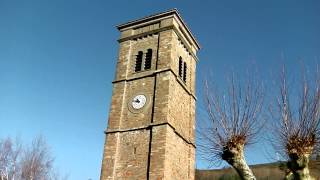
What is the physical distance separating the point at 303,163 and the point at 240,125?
2.14m

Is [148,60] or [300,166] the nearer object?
[300,166]

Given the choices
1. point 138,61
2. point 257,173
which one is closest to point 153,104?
point 138,61

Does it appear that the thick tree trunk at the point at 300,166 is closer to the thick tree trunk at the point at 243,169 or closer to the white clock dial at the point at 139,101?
the thick tree trunk at the point at 243,169

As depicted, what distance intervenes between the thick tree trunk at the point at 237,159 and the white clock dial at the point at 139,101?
34.9 feet

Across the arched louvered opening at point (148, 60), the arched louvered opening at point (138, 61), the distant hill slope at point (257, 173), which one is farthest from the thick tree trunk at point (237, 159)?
the distant hill slope at point (257, 173)

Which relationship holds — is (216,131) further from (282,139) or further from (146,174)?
(146,174)

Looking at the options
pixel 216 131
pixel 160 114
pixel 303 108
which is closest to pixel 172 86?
pixel 160 114

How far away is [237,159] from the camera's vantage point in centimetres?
1165

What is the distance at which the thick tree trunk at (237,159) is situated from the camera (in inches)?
449

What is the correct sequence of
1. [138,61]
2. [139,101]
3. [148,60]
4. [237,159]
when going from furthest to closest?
1. [138,61]
2. [148,60]
3. [139,101]
4. [237,159]

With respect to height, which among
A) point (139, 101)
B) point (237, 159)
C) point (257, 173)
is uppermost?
point (257, 173)

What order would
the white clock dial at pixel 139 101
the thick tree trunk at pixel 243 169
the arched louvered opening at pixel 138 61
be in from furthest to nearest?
the arched louvered opening at pixel 138 61
the white clock dial at pixel 139 101
the thick tree trunk at pixel 243 169

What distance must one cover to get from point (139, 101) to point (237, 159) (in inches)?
445

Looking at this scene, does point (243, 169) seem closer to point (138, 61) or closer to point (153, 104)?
point (153, 104)
